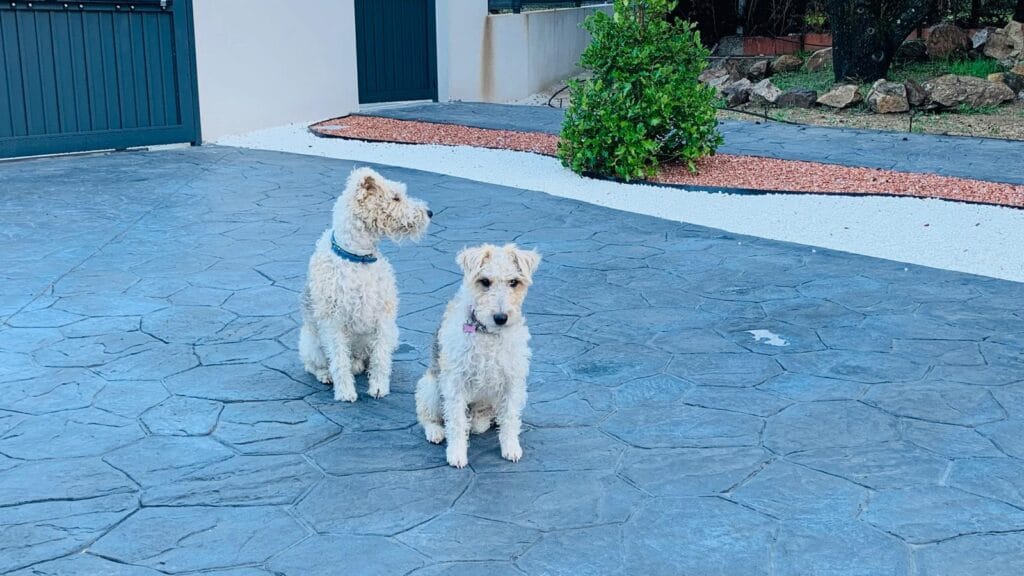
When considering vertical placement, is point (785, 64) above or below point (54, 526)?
above

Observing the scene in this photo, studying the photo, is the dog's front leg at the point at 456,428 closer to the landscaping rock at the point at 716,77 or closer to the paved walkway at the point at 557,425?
the paved walkway at the point at 557,425

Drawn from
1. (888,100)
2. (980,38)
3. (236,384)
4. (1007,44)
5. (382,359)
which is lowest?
(236,384)

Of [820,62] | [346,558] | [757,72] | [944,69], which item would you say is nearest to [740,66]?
[757,72]

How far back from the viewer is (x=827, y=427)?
14.5ft

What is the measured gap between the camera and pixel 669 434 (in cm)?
437

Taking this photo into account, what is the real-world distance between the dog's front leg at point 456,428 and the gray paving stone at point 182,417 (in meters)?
1.11

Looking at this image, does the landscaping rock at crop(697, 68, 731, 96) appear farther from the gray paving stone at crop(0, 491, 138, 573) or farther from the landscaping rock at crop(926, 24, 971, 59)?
the gray paving stone at crop(0, 491, 138, 573)

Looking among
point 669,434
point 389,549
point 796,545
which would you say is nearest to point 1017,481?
point 796,545

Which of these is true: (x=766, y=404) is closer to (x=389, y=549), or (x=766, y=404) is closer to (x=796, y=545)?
(x=796, y=545)

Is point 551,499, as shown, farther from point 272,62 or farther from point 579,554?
point 272,62

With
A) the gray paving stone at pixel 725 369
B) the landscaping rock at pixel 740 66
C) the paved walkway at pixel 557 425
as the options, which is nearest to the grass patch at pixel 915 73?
the landscaping rock at pixel 740 66

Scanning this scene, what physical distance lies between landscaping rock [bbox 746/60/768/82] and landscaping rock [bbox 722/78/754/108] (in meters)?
1.16

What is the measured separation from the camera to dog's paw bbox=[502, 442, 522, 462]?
13.5 feet

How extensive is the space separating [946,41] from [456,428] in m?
15.4
